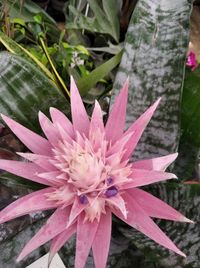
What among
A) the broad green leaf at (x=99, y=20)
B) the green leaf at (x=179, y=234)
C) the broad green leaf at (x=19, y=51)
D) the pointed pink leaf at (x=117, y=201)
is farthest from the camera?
the broad green leaf at (x=99, y=20)

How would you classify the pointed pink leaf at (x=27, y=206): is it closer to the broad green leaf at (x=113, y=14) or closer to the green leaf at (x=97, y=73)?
the green leaf at (x=97, y=73)

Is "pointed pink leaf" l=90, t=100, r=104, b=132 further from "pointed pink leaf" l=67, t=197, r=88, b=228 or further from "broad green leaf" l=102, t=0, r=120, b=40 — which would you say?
"broad green leaf" l=102, t=0, r=120, b=40

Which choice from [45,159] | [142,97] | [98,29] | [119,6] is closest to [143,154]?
[142,97]

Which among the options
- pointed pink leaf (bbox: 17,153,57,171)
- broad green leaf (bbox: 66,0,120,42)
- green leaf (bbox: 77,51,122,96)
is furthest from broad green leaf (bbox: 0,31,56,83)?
pointed pink leaf (bbox: 17,153,57,171)

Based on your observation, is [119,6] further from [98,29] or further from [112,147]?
[112,147]

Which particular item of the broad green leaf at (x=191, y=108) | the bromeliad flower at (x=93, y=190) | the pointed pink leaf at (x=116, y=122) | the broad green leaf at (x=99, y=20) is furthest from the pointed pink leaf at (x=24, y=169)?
the broad green leaf at (x=99, y=20)

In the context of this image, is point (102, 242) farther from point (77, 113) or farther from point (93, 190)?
point (77, 113)
